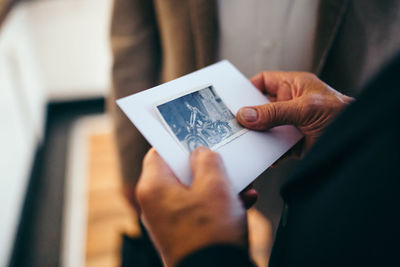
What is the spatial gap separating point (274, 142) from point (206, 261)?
0.73 feet

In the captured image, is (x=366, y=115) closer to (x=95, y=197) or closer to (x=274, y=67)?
(x=274, y=67)

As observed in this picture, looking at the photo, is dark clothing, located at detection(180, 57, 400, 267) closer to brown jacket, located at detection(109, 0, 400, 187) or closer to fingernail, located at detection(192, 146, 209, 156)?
fingernail, located at detection(192, 146, 209, 156)

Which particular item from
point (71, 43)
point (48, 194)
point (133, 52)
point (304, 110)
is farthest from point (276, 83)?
point (71, 43)

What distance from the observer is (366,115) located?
0.22 metres

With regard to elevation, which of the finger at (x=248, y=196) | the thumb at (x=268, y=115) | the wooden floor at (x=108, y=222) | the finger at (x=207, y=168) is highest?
the thumb at (x=268, y=115)

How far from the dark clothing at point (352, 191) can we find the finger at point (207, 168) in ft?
0.24

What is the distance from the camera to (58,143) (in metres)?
1.36

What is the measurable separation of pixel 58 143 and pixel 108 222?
52cm

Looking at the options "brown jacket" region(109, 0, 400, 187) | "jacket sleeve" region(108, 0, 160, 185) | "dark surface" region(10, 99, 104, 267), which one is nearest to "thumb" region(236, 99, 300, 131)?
"brown jacket" region(109, 0, 400, 187)

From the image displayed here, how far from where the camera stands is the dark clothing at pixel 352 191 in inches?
8.4

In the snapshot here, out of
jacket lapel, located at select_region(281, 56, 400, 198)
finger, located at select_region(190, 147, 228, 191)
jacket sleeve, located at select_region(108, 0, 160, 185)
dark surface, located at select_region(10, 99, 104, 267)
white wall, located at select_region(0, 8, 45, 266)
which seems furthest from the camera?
dark surface, located at select_region(10, 99, 104, 267)

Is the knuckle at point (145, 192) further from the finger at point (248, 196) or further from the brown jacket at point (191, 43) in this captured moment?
the brown jacket at point (191, 43)

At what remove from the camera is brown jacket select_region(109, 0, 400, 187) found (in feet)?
1.53

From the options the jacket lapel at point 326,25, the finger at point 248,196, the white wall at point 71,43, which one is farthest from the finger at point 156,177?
the white wall at point 71,43
